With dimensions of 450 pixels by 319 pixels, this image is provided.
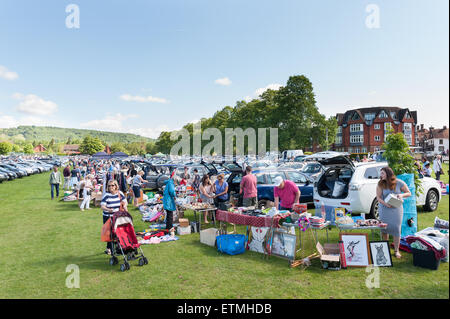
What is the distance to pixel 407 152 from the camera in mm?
7500

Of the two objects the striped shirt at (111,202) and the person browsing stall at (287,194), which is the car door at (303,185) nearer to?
→ the person browsing stall at (287,194)

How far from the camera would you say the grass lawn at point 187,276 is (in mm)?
4906

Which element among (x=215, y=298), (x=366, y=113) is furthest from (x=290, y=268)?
(x=366, y=113)

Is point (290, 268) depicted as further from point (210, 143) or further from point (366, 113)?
point (366, 113)

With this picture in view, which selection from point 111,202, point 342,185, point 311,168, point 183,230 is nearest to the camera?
point 111,202

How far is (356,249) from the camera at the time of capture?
6.02m

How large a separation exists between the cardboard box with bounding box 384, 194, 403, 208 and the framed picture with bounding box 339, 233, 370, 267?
0.81 metres

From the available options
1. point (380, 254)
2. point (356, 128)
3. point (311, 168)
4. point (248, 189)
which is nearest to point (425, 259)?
point (380, 254)

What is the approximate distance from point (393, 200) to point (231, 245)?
141 inches

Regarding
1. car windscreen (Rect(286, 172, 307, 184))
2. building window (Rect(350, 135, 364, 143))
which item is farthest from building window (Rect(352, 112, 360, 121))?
car windscreen (Rect(286, 172, 307, 184))

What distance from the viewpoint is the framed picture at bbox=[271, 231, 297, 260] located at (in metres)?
6.37

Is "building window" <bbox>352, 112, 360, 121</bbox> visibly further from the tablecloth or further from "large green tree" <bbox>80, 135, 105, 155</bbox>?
"large green tree" <bbox>80, 135, 105, 155</bbox>

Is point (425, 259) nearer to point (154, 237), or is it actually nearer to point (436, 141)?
point (154, 237)

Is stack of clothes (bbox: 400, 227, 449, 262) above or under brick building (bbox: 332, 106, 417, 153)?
under
